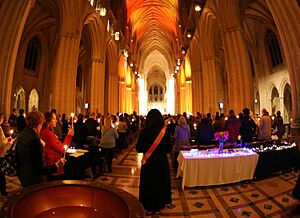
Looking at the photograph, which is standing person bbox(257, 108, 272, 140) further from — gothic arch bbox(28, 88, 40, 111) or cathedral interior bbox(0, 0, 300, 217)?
gothic arch bbox(28, 88, 40, 111)

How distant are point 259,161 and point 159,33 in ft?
144

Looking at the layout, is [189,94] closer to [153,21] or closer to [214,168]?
[153,21]

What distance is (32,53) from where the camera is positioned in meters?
20.2

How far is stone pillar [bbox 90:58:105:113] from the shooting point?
16.5 metres

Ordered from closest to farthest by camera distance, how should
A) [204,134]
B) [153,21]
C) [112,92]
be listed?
[204,134] → [112,92] → [153,21]

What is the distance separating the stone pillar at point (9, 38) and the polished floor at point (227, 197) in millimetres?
3883

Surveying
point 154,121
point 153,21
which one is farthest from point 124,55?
point 154,121

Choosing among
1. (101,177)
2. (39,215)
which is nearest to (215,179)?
(101,177)

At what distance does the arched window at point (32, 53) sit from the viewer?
1961 centimetres

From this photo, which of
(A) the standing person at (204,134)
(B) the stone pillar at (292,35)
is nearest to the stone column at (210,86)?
(B) the stone pillar at (292,35)

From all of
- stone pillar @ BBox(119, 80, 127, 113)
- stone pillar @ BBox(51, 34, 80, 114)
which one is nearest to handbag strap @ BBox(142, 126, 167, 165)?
stone pillar @ BBox(51, 34, 80, 114)

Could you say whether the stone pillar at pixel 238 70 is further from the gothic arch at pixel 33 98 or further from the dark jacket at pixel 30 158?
the gothic arch at pixel 33 98

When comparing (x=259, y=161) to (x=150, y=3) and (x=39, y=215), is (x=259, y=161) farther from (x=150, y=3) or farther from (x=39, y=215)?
(x=150, y=3)

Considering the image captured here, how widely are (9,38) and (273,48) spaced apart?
68.5 ft
